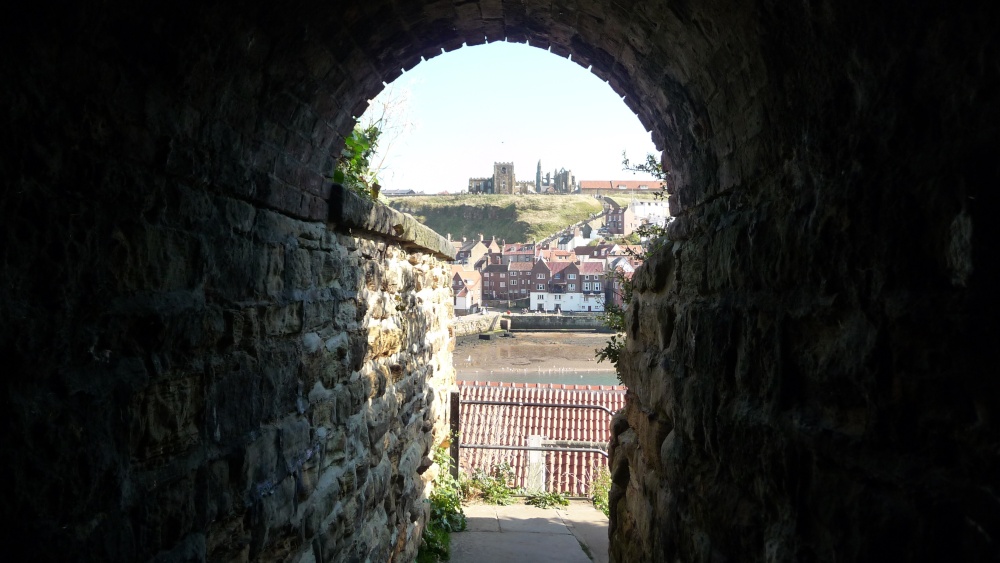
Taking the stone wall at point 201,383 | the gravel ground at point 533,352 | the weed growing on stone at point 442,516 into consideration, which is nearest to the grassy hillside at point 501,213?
the gravel ground at point 533,352

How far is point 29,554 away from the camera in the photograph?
4.56 ft

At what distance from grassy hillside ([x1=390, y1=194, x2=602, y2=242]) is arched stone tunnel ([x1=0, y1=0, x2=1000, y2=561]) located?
7875 cm

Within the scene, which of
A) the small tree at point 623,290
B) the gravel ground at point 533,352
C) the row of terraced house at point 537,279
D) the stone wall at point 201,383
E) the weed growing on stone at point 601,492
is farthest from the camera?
the row of terraced house at point 537,279

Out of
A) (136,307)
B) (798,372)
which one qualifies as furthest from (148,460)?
(798,372)

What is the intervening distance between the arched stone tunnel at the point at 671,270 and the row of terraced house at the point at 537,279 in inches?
1786

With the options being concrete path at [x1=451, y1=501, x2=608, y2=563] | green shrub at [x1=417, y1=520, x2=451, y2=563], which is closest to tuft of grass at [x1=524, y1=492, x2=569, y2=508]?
concrete path at [x1=451, y1=501, x2=608, y2=563]

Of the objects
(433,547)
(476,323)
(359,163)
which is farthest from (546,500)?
(476,323)

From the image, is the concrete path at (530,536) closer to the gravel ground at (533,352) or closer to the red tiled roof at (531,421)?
the red tiled roof at (531,421)

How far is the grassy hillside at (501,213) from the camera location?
83812mm

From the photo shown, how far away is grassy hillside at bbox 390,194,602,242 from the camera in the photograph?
A: 83812mm

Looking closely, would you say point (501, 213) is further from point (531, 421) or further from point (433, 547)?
point (433, 547)

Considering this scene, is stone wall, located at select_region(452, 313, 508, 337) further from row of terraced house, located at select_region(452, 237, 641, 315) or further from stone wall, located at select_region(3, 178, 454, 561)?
stone wall, located at select_region(3, 178, 454, 561)

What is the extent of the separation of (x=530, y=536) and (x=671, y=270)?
134 inches

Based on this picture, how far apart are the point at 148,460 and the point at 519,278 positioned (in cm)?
5467
